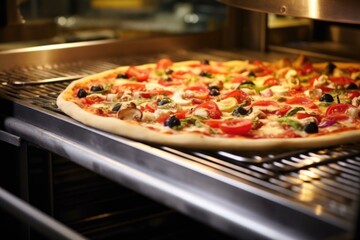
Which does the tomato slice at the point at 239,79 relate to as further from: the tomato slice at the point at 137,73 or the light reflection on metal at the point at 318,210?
the light reflection on metal at the point at 318,210

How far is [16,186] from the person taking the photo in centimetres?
291

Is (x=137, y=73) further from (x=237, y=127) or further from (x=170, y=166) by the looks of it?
(x=170, y=166)

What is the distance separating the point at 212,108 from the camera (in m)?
2.47

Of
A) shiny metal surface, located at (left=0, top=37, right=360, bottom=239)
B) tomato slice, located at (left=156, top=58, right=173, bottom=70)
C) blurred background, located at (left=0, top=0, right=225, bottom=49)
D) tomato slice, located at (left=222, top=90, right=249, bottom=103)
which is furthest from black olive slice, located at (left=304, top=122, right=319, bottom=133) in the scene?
blurred background, located at (left=0, top=0, right=225, bottom=49)

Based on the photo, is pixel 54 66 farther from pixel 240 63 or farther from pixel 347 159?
pixel 347 159

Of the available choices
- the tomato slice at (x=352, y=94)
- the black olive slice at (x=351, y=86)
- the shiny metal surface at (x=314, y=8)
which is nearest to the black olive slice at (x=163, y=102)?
the shiny metal surface at (x=314, y=8)

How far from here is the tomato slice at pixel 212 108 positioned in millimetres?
2403

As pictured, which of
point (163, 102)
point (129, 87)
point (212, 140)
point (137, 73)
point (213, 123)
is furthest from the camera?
point (137, 73)

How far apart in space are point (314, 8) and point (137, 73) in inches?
42.9

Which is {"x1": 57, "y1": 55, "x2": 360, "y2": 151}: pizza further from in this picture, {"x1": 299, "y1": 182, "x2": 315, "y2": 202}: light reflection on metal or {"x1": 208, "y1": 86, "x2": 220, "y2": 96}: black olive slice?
{"x1": 299, "y1": 182, "x2": 315, "y2": 202}: light reflection on metal

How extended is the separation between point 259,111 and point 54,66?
1.39 meters

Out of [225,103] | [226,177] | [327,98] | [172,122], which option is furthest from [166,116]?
[327,98]

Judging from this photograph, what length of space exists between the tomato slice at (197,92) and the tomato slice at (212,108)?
7.8 inches

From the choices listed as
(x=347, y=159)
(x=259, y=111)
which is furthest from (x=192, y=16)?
(x=347, y=159)
